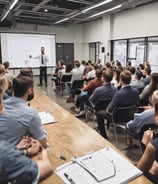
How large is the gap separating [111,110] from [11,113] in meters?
1.88

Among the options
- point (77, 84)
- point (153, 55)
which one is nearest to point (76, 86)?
point (77, 84)

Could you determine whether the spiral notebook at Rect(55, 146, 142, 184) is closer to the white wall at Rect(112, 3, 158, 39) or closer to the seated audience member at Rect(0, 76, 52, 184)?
the seated audience member at Rect(0, 76, 52, 184)

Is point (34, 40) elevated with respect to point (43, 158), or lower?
elevated

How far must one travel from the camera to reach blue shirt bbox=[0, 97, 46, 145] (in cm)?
144

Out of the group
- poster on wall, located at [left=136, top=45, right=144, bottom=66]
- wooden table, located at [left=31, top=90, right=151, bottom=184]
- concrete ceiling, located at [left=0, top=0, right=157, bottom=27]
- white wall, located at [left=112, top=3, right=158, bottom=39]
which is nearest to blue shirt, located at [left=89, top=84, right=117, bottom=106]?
wooden table, located at [left=31, top=90, right=151, bottom=184]

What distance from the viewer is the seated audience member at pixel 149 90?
3.35 m

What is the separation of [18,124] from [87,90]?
2.89m

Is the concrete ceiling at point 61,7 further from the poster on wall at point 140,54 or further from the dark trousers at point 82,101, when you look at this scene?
the dark trousers at point 82,101

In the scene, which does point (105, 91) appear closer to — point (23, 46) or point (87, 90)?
point (87, 90)

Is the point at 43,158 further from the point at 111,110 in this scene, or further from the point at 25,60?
the point at 25,60

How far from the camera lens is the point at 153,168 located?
147cm

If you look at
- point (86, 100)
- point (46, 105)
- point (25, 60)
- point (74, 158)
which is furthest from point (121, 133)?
point (25, 60)

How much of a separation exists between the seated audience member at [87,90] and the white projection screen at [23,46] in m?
5.20

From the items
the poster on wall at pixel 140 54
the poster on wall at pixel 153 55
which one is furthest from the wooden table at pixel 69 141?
the poster on wall at pixel 140 54
